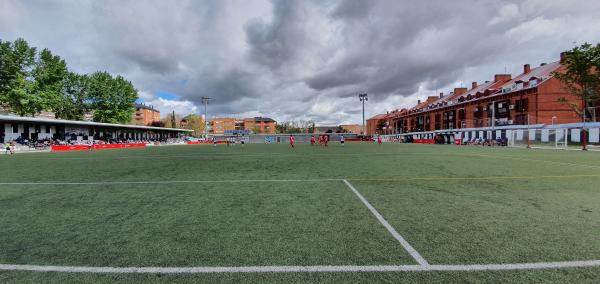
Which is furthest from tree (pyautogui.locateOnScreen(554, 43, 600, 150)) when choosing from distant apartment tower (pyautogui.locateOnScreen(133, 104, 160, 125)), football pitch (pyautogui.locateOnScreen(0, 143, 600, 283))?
distant apartment tower (pyautogui.locateOnScreen(133, 104, 160, 125))

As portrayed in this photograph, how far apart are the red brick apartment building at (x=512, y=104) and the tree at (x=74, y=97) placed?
260ft

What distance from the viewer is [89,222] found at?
493cm

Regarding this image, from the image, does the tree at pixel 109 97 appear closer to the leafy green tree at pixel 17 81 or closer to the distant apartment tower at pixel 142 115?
the leafy green tree at pixel 17 81

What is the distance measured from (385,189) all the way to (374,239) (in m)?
3.99

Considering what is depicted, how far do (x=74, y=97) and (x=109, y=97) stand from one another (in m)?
6.06

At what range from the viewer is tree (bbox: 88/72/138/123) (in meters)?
55.3

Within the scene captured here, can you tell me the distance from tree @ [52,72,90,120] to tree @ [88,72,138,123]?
53.3 inches

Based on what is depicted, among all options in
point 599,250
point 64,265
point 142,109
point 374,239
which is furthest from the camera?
point 142,109

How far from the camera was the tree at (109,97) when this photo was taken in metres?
55.3

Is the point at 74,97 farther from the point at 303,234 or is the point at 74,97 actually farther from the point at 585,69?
the point at 585,69

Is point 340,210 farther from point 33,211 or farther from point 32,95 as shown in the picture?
point 32,95

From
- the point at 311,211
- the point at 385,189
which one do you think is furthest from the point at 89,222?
the point at 385,189

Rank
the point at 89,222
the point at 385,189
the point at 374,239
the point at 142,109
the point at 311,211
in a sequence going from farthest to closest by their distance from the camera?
the point at 142,109
the point at 385,189
the point at 311,211
the point at 89,222
the point at 374,239

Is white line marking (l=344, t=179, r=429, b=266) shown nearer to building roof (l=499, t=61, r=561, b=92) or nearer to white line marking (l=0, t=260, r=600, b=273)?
white line marking (l=0, t=260, r=600, b=273)
